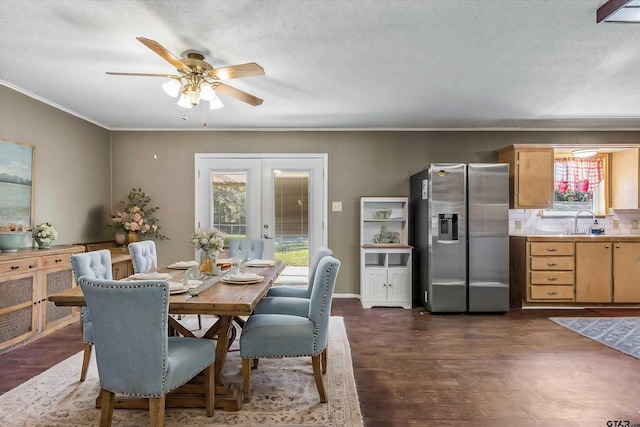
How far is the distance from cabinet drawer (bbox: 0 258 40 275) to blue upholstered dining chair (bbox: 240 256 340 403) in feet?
7.50

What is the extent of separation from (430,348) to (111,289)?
105 inches

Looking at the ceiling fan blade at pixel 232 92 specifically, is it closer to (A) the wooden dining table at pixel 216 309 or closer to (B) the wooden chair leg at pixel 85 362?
(A) the wooden dining table at pixel 216 309

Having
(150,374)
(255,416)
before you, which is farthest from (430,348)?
(150,374)

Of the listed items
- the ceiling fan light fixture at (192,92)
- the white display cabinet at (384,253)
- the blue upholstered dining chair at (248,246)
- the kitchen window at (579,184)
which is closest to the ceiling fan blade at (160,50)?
the ceiling fan light fixture at (192,92)

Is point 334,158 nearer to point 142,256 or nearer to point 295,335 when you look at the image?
point 142,256

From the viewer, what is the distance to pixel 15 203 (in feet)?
11.6

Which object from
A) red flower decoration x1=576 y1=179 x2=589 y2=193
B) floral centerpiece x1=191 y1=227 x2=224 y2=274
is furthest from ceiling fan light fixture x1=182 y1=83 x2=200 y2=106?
red flower decoration x1=576 y1=179 x2=589 y2=193

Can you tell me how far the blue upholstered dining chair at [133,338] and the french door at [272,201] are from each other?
11.2 feet

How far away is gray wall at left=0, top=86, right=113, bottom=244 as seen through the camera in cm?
366

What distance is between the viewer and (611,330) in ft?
12.4

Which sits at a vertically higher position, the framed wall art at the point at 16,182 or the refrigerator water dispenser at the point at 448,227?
the framed wall art at the point at 16,182

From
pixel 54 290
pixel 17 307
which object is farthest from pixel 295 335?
pixel 54 290

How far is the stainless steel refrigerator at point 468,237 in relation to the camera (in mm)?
4402

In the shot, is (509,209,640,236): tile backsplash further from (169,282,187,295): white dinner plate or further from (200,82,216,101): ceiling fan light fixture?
(169,282,187,295): white dinner plate
